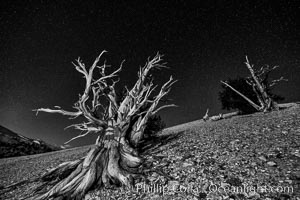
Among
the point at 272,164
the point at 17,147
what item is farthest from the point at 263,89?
the point at 17,147

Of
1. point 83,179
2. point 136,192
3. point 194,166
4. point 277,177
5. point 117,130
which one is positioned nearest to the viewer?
point 277,177

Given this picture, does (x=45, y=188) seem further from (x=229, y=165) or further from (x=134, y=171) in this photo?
(x=229, y=165)

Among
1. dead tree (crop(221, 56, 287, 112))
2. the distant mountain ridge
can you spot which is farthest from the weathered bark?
the distant mountain ridge

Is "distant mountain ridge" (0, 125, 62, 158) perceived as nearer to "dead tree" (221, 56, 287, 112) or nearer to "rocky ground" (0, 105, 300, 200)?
"rocky ground" (0, 105, 300, 200)

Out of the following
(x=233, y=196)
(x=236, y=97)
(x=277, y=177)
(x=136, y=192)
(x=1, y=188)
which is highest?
(x=236, y=97)

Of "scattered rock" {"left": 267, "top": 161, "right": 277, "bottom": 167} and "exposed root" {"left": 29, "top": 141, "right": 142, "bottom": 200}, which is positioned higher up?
"scattered rock" {"left": 267, "top": 161, "right": 277, "bottom": 167}

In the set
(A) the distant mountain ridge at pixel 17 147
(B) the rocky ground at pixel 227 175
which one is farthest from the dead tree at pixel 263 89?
(A) the distant mountain ridge at pixel 17 147

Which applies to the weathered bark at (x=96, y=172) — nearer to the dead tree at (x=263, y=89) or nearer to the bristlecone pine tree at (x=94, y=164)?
the bristlecone pine tree at (x=94, y=164)

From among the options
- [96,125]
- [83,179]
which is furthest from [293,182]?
[96,125]

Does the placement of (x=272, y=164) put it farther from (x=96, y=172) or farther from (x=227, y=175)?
(x=96, y=172)

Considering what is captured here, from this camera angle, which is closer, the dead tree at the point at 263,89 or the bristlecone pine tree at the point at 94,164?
the bristlecone pine tree at the point at 94,164

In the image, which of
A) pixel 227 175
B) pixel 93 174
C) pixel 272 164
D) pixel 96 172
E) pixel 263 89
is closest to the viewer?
pixel 227 175

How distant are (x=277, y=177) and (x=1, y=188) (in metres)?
10.9

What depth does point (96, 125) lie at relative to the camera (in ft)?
21.1
